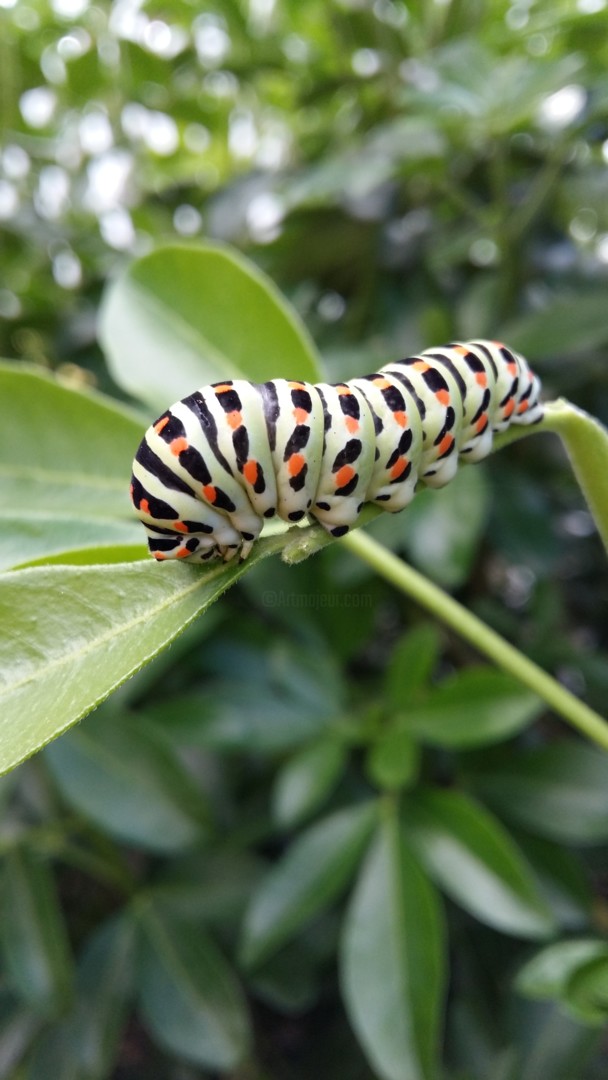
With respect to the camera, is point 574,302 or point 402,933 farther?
point 574,302

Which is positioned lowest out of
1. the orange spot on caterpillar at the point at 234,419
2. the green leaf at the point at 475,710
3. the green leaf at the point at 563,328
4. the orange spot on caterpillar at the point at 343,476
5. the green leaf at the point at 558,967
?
the green leaf at the point at 558,967

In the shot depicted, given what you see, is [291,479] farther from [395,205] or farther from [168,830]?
[395,205]

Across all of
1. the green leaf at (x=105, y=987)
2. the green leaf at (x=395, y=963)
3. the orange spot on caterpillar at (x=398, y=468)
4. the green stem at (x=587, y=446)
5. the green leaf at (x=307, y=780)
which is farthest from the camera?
the green leaf at (x=105, y=987)

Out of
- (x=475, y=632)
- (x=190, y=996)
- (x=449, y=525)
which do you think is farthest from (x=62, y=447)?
(x=190, y=996)

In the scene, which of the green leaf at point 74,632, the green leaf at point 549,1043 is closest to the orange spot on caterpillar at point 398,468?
the green leaf at point 74,632

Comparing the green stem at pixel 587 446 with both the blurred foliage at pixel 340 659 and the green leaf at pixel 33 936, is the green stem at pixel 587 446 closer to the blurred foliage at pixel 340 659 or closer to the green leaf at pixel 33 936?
the blurred foliage at pixel 340 659

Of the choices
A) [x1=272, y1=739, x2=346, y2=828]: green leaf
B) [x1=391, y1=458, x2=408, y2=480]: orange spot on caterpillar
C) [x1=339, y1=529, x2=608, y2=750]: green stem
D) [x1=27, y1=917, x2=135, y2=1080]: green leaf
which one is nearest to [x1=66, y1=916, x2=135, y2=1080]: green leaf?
[x1=27, y1=917, x2=135, y2=1080]: green leaf

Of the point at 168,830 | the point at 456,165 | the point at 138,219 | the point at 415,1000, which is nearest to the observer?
the point at 415,1000

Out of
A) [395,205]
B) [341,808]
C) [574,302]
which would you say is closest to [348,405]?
[574,302]
